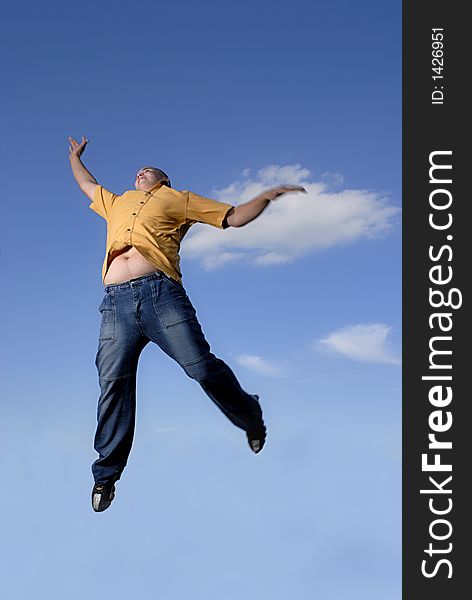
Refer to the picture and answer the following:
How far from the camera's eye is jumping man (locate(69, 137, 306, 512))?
5.57 meters

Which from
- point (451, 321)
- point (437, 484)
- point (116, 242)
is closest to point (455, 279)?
point (451, 321)

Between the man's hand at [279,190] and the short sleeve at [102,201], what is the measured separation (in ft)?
3.84

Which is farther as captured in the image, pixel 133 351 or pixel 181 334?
pixel 133 351

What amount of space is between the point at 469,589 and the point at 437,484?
2.32ft

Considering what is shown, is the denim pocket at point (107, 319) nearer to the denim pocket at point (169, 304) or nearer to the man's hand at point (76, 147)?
the denim pocket at point (169, 304)

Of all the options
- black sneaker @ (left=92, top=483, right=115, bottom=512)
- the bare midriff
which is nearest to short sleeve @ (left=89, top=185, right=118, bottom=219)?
the bare midriff

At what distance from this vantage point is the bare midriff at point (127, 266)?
18.4 feet

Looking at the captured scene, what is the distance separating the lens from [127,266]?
5.64 meters

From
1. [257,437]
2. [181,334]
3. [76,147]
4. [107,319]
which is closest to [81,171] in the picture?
[76,147]

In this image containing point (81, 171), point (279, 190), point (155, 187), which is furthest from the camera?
point (81, 171)

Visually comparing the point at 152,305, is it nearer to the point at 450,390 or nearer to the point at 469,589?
the point at 450,390

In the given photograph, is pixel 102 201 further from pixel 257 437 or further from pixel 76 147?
pixel 257 437

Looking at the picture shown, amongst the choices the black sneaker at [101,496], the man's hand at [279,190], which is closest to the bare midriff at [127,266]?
the man's hand at [279,190]

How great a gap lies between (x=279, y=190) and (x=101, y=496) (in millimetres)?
2373
